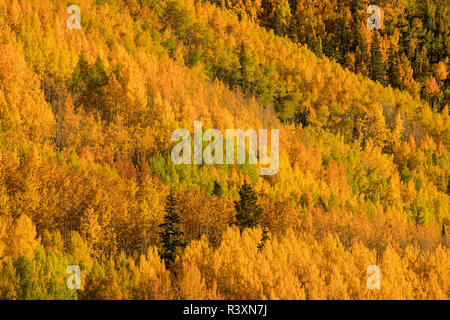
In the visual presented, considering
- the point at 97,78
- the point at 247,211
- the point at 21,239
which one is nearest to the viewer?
the point at 21,239

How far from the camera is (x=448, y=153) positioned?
473 ft

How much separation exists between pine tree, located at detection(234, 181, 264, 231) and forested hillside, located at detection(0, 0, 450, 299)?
0.67 ft

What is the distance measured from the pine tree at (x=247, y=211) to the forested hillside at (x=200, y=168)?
0.20 metres

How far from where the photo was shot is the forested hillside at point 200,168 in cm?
6144

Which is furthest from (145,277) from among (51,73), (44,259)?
(51,73)

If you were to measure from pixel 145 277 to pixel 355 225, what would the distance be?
159 feet

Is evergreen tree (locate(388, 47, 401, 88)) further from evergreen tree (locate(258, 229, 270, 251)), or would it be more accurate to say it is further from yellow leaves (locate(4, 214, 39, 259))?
yellow leaves (locate(4, 214, 39, 259))

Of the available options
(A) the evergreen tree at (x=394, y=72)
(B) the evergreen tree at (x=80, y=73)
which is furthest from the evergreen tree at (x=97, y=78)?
(A) the evergreen tree at (x=394, y=72)

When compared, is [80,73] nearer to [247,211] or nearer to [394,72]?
[247,211]

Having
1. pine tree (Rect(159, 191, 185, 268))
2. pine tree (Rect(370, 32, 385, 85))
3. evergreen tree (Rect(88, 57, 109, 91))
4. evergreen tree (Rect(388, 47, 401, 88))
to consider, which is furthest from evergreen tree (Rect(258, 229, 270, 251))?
evergreen tree (Rect(388, 47, 401, 88))

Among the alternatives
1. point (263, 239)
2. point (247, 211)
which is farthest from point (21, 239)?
point (247, 211)

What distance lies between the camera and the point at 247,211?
80625mm

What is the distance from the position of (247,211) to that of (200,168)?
67.6 ft
